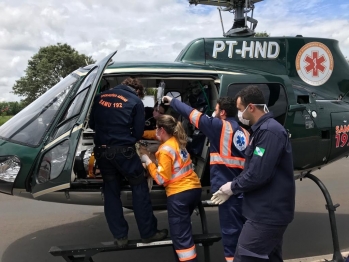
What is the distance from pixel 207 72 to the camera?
160 inches

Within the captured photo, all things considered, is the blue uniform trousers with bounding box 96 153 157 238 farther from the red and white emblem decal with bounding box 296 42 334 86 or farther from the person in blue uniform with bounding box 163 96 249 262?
the red and white emblem decal with bounding box 296 42 334 86

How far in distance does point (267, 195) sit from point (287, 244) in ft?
8.56

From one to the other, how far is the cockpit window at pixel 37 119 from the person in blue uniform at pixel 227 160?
4.78 ft

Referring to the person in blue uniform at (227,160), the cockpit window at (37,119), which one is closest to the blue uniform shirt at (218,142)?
the person in blue uniform at (227,160)

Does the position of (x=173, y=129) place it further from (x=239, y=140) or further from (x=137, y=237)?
(x=137, y=237)

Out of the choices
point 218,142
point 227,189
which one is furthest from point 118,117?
point 227,189

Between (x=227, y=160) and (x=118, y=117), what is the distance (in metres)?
1.09

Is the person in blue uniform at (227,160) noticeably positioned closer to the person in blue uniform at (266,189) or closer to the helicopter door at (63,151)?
the person in blue uniform at (266,189)

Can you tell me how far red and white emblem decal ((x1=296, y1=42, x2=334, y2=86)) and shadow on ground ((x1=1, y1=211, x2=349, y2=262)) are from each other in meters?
2.18

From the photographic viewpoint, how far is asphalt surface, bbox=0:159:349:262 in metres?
4.40

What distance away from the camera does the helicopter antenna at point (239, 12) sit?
205 inches

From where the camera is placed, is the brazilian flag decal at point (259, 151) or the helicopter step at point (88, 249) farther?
the helicopter step at point (88, 249)

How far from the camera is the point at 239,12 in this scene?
300 inches

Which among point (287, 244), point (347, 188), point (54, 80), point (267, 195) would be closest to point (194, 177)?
point (267, 195)
